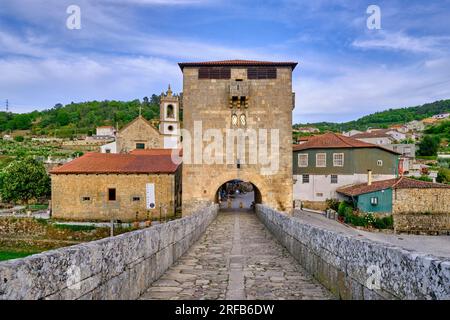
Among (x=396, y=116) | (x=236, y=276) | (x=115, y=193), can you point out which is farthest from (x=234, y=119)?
(x=396, y=116)

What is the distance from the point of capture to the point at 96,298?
148 inches

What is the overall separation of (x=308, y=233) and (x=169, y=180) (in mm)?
25400

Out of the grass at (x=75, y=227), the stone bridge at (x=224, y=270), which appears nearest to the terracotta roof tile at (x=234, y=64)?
the grass at (x=75, y=227)

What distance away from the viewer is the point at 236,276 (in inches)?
254

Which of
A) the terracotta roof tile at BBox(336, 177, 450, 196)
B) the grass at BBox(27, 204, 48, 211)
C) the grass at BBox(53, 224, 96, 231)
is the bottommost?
the grass at BBox(53, 224, 96, 231)

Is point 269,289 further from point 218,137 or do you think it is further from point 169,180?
point 169,180

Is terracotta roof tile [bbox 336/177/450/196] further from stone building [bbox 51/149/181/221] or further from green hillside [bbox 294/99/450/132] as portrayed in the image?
green hillside [bbox 294/99/450/132]

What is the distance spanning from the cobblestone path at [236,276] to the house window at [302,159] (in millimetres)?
28081

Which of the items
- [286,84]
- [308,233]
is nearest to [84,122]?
[286,84]

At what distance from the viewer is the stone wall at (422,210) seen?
97.1 ft

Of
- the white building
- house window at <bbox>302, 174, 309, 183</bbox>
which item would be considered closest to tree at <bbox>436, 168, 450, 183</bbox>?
house window at <bbox>302, 174, 309, 183</bbox>

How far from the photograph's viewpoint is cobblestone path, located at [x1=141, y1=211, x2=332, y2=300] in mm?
5309

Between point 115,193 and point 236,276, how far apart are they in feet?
88.6

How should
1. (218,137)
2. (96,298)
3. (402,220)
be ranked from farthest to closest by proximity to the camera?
(402,220)
(218,137)
(96,298)
